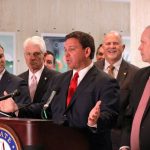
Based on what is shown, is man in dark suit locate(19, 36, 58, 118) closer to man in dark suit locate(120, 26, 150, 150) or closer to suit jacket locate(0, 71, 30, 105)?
suit jacket locate(0, 71, 30, 105)

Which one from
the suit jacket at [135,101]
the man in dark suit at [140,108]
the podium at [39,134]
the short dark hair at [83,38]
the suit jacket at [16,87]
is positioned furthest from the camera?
the suit jacket at [16,87]

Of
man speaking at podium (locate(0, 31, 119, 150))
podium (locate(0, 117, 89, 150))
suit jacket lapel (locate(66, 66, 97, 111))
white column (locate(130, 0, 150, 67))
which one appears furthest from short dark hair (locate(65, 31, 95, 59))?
white column (locate(130, 0, 150, 67))

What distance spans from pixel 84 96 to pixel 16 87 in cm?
81

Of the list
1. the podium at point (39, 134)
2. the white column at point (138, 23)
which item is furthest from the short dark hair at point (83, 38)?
the white column at point (138, 23)

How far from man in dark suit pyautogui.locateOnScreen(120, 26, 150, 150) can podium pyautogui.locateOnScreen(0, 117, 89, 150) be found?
0.34 meters

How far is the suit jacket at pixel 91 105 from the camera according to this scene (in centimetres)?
257

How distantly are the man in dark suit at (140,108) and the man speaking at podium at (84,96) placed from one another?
94mm

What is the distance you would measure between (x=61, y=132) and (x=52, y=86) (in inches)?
24.1

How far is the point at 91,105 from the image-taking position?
260 cm

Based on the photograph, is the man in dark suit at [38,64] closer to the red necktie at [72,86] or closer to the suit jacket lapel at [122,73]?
the suit jacket lapel at [122,73]

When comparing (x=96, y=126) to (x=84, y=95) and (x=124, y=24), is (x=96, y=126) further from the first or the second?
(x=124, y=24)

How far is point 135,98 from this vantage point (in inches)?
100

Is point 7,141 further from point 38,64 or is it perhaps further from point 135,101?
point 38,64

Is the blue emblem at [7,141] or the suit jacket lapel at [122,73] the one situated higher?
the suit jacket lapel at [122,73]
